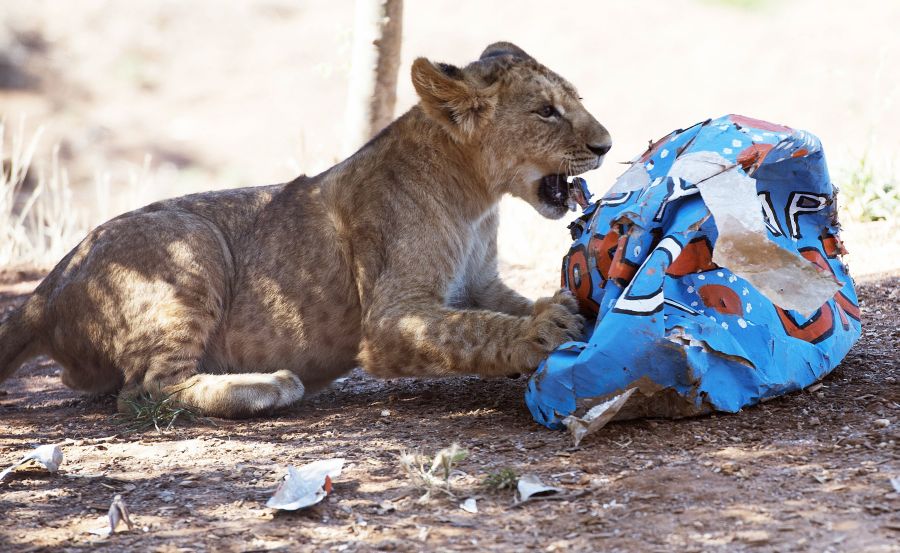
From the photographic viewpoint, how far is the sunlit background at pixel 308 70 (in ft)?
57.4

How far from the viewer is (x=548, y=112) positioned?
194 inches

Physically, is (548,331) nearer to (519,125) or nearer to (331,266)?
(519,125)

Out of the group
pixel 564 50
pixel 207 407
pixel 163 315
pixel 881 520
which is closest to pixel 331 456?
pixel 207 407

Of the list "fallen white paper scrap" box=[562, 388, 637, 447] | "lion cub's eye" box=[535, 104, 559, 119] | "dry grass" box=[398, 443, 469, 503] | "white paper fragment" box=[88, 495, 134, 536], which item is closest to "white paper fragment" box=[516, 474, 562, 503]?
"dry grass" box=[398, 443, 469, 503]

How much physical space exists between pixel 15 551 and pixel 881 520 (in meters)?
2.49

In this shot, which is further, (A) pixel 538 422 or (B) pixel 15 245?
(B) pixel 15 245

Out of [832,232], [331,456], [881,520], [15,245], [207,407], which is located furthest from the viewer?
[15,245]

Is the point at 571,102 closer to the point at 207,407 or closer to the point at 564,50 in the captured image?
the point at 207,407

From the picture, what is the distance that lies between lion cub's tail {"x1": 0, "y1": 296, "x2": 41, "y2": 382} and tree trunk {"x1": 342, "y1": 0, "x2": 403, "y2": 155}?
9.96ft

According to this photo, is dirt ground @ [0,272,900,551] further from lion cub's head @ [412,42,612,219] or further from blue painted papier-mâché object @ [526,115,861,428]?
lion cub's head @ [412,42,612,219]

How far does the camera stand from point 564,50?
21750 millimetres

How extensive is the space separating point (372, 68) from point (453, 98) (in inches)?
112

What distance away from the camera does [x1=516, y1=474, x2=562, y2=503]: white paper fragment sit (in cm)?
320

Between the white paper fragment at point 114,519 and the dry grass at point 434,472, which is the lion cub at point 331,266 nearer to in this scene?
the dry grass at point 434,472
